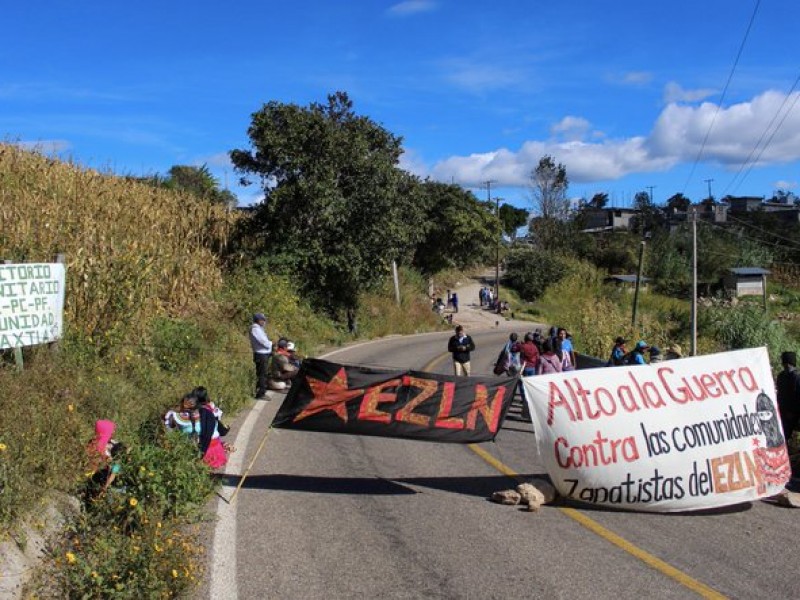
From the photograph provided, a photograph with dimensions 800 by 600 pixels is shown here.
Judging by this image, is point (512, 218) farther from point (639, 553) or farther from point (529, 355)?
point (639, 553)

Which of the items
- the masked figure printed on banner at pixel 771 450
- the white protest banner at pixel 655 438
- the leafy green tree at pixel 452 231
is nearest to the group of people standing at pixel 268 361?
the white protest banner at pixel 655 438

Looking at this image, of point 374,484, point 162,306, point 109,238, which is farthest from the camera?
point 162,306

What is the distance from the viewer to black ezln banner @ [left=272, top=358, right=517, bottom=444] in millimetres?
8445

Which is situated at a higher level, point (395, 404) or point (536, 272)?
point (536, 272)

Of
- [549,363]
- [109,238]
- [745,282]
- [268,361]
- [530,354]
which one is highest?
[109,238]

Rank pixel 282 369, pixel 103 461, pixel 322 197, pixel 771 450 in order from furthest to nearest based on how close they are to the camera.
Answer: pixel 322 197
pixel 282 369
pixel 771 450
pixel 103 461

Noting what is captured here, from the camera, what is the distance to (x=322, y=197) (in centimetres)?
2597

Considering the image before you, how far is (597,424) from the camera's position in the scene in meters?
8.00

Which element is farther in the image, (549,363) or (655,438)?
(549,363)

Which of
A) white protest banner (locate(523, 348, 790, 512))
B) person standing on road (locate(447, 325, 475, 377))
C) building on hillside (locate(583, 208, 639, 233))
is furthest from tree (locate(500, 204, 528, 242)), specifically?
white protest banner (locate(523, 348, 790, 512))

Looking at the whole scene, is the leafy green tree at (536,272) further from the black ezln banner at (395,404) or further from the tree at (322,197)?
Answer: the black ezln banner at (395,404)

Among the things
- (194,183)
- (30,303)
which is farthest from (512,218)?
(30,303)

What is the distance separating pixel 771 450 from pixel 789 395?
1.12 m

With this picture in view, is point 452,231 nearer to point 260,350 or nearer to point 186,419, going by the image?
point 260,350
